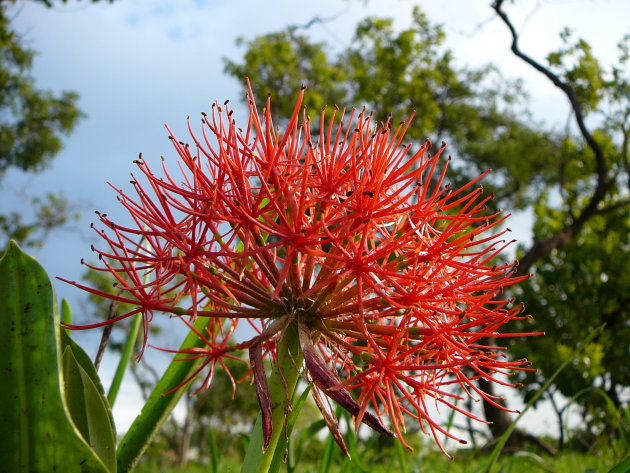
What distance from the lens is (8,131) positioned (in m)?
16.0

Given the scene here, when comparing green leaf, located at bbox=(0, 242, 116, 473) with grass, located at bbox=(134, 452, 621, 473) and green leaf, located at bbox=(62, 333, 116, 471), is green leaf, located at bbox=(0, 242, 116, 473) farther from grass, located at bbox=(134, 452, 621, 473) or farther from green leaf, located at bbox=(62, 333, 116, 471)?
grass, located at bbox=(134, 452, 621, 473)

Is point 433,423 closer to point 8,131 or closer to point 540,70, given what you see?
point 540,70

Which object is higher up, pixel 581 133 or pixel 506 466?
pixel 581 133

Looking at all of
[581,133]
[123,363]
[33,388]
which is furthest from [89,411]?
[581,133]

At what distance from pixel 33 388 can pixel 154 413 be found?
57 cm

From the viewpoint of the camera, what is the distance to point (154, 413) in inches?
54.2

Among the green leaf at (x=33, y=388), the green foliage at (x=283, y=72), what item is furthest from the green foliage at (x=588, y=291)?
the green leaf at (x=33, y=388)

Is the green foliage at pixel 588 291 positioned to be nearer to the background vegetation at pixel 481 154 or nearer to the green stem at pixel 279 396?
the background vegetation at pixel 481 154

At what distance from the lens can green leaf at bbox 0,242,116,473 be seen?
2.74 feet

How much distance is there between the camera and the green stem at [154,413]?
1332 mm

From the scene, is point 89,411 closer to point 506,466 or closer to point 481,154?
point 506,466

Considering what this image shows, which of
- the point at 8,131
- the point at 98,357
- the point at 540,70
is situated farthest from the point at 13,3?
the point at 98,357

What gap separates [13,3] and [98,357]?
11.7 metres

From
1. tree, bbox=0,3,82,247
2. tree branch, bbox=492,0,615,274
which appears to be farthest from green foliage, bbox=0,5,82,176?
tree branch, bbox=492,0,615,274
